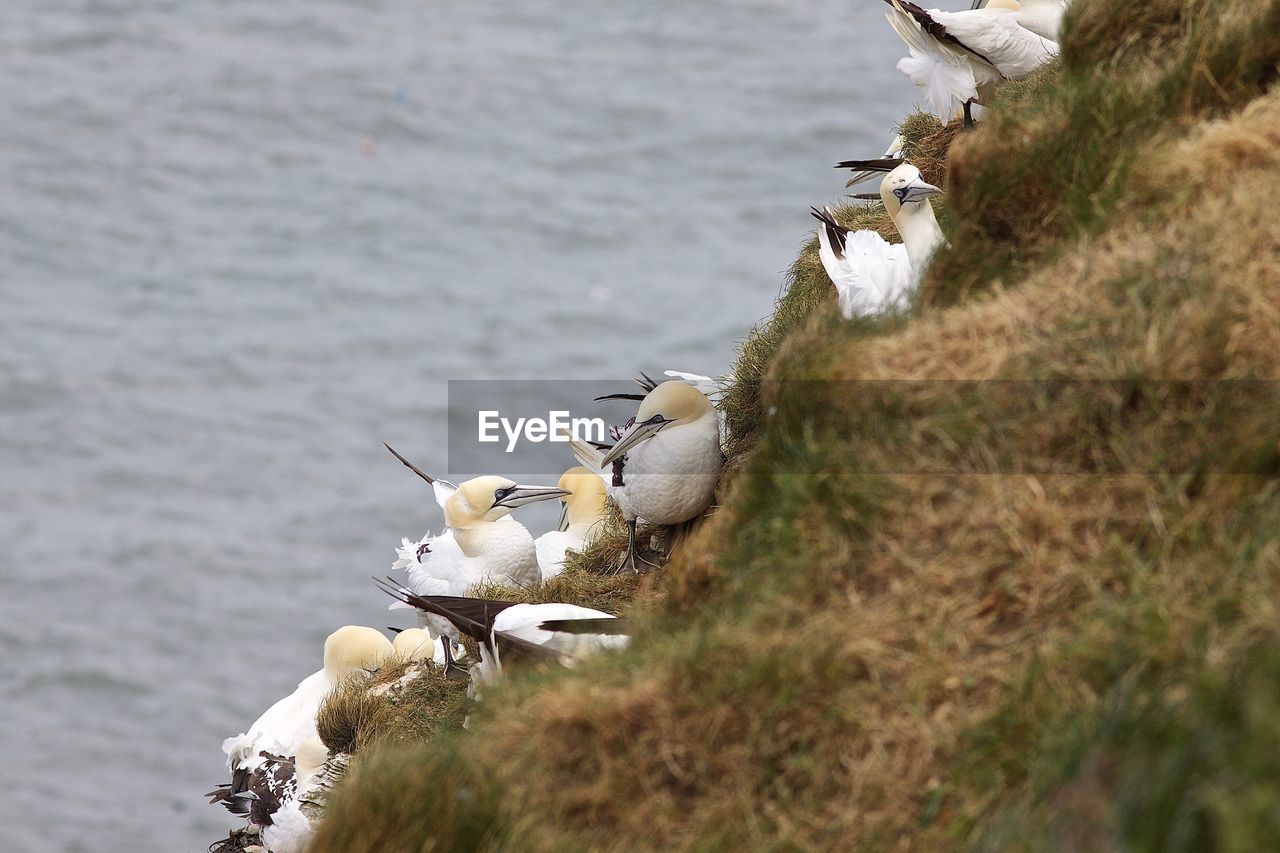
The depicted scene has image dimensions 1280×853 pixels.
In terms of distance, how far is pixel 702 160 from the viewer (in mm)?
36719

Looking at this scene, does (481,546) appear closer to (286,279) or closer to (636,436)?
(636,436)

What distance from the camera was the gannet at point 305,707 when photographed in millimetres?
8078

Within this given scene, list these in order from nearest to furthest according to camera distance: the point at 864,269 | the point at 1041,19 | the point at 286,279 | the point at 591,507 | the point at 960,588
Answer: the point at 960,588 < the point at 864,269 < the point at 1041,19 < the point at 591,507 < the point at 286,279

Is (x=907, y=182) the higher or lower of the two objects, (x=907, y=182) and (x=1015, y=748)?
the higher

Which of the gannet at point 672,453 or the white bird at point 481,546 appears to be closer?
the gannet at point 672,453

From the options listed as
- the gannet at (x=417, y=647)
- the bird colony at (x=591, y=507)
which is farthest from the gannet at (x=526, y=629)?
the gannet at (x=417, y=647)

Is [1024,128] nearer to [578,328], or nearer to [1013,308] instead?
[1013,308]

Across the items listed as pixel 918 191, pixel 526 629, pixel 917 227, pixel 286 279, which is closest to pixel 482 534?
pixel 526 629

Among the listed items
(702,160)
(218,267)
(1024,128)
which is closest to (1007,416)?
(1024,128)

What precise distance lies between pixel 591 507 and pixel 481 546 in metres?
1.33

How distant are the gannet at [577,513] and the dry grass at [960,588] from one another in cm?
434

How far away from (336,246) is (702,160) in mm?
9265

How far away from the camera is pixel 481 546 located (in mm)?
7801

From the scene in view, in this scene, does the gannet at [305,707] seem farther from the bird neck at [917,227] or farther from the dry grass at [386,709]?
the bird neck at [917,227]
